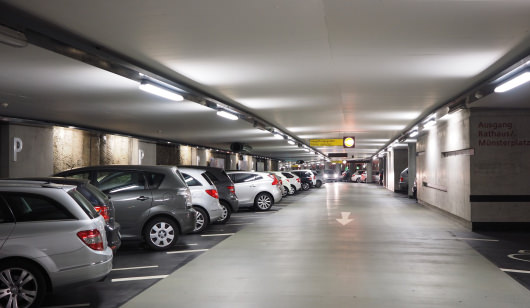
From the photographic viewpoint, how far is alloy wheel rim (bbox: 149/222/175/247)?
9586 millimetres

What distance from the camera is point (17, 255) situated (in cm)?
535

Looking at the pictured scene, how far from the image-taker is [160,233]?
31.6 ft

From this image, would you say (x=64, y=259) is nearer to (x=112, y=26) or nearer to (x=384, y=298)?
(x=112, y=26)

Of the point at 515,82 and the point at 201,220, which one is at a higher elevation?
the point at 515,82

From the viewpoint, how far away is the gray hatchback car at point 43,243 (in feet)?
17.6

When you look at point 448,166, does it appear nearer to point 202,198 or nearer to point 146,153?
point 202,198

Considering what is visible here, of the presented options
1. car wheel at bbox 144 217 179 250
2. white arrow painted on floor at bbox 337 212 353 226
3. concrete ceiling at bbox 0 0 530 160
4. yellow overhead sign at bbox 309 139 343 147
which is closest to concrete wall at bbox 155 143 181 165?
yellow overhead sign at bbox 309 139 343 147

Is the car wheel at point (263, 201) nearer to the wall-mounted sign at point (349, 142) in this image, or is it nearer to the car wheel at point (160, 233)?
the wall-mounted sign at point (349, 142)

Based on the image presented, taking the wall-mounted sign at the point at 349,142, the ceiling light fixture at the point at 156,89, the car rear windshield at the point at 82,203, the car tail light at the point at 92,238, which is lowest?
the car tail light at the point at 92,238

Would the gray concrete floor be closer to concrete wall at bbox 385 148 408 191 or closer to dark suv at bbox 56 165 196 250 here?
dark suv at bbox 56 165 196 250

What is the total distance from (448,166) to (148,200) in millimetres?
10373

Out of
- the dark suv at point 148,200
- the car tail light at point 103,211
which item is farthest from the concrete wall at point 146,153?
the car tail light at point 103,211

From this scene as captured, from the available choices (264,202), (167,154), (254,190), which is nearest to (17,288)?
(254,190)

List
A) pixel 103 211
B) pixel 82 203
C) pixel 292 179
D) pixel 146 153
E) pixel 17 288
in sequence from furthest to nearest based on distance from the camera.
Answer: pixel 292 179
pixel 146 153
pixel 103 211
pixel 82 203
pixel 17 288
